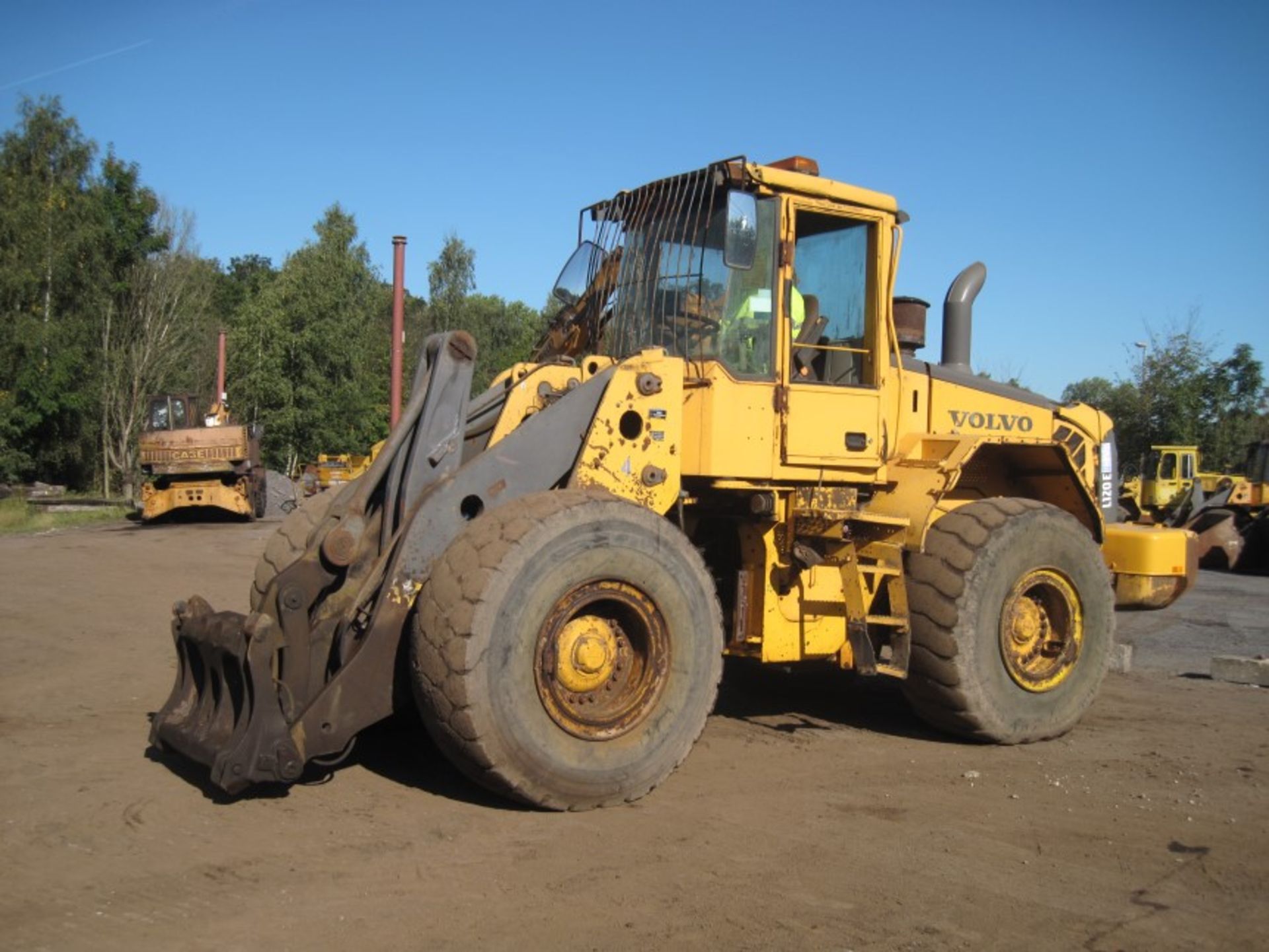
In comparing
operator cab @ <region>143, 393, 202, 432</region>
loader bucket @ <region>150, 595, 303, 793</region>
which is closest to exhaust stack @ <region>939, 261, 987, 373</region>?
loader bucket @ <region>150, 595, 303, 793</region>

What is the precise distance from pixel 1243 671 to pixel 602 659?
20.6ft

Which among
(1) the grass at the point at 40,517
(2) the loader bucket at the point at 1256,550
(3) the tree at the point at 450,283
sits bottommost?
(1) the grass at the point at 40,517

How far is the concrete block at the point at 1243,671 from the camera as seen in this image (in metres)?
9.03

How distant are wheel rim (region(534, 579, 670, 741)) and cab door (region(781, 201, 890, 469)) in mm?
1570

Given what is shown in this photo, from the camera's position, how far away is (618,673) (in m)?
5.36

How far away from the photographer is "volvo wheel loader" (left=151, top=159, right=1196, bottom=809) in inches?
192

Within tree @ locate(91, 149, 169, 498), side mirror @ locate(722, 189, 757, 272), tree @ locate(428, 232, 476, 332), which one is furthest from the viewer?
tree @ locate(428, 232, 476, 332)

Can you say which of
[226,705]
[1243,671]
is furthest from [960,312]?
[226,705]

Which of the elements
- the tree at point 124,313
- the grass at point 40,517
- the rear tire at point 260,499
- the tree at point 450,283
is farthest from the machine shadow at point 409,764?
the tree at point 450,283

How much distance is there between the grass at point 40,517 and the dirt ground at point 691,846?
1861 centimetres

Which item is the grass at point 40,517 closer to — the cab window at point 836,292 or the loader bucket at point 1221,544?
the cab window at point 836,292

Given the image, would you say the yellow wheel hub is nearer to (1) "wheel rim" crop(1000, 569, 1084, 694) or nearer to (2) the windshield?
(2) the windshield

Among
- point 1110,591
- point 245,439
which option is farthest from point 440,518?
point 245,439

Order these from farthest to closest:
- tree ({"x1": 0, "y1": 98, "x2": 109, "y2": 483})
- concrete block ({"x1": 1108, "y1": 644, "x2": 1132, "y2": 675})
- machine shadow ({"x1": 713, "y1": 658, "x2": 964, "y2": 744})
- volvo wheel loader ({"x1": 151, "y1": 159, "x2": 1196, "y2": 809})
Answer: tree ({"x1": 0, "y1": 98, "x2": 109, "y2": 483}) < concrete block ({"x1": 1108, "y1": 644, "x2": 1132, "y2": 675}) < machine shadow ({"x1": 713, "y1": 658, "x2": 964, "y2": 744}) < volvo wheel loader ({"x1": 151, "y1": 159, "x2": 1196, "y2": 809})
